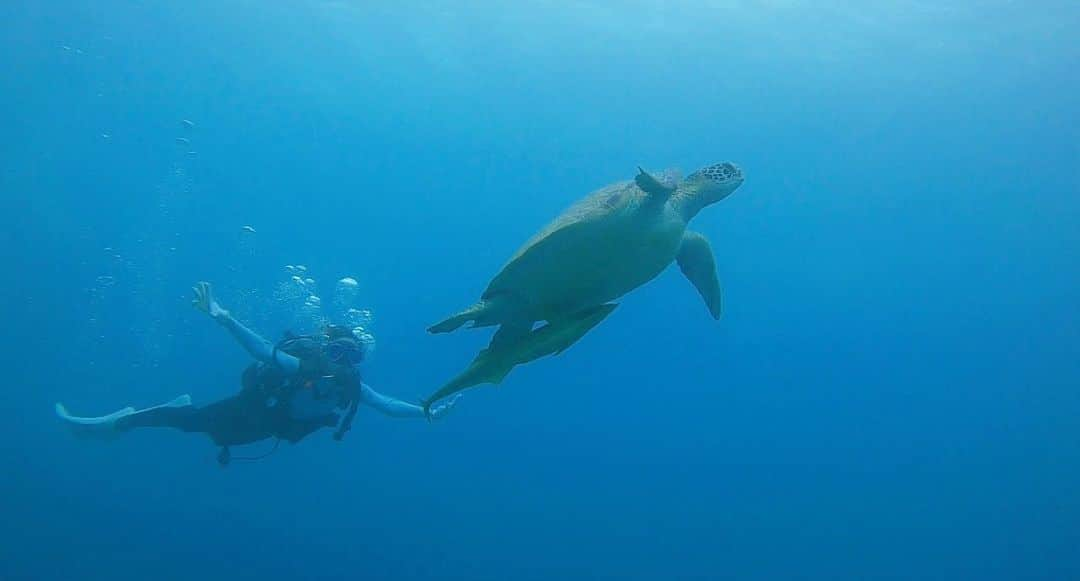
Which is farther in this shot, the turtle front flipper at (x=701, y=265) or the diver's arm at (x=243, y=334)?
the diver's arm at (x=243, y=334)

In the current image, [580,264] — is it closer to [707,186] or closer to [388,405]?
[707,186]

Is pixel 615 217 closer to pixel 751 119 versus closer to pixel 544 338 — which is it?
pixel 544 338

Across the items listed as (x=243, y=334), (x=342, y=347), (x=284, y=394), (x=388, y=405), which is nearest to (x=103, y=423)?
(x=284, y=394)

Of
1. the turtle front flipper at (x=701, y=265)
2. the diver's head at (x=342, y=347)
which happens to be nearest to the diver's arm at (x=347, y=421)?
the diver's head at (x=342, y=347)

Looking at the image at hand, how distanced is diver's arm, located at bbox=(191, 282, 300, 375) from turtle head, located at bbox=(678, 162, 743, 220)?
508cm

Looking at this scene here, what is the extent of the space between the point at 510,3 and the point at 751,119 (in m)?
13.7

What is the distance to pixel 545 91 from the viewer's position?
30906 millimetres

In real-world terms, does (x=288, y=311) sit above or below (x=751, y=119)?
below

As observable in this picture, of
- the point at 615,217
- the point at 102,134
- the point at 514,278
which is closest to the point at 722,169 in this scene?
the point at 615,217

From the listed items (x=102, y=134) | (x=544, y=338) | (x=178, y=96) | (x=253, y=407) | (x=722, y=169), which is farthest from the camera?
(x=102, y=134)

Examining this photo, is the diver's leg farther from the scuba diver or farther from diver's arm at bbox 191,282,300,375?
diver's arm at bbox 191,282,300,375

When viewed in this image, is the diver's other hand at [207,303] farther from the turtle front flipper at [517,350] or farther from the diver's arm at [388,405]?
the turtle front flipper at [517,350]

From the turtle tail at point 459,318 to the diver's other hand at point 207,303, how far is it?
5.13m

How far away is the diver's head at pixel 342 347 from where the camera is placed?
21.7 feet
